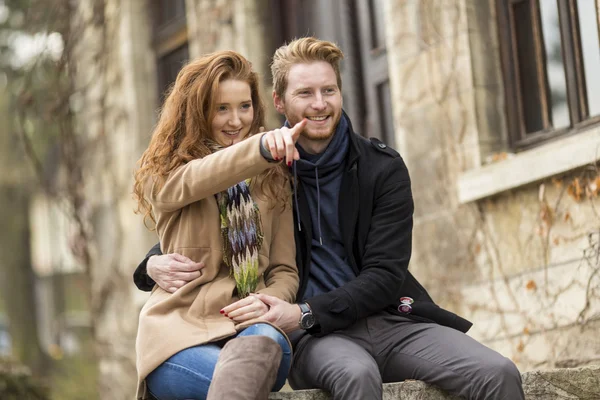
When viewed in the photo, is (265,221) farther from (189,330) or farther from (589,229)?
(589,229)

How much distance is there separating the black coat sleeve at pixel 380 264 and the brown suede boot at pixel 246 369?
34 cm

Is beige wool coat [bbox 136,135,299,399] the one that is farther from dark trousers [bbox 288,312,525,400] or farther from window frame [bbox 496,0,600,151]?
window frame [bbox 496,0,600,151]

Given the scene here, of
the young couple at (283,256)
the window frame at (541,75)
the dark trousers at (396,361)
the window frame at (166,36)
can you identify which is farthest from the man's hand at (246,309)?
the window frame at (166,36)

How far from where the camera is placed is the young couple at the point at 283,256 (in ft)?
12.0

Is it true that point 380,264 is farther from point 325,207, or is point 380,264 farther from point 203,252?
point 203,252

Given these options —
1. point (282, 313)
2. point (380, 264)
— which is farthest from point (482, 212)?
point (282, 313)

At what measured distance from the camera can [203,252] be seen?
154 inches

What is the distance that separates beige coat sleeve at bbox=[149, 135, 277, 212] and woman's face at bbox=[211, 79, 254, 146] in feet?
0.78

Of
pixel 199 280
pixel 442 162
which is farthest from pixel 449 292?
pixel 199 280

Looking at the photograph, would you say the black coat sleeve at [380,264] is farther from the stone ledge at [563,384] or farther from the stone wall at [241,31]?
the stone wall at [241,31]

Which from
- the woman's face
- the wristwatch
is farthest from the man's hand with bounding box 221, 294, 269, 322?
the woman's face

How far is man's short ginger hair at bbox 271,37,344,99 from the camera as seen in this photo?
4160 mm

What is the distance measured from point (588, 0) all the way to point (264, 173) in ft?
7.59

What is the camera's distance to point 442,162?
20.7 feet
